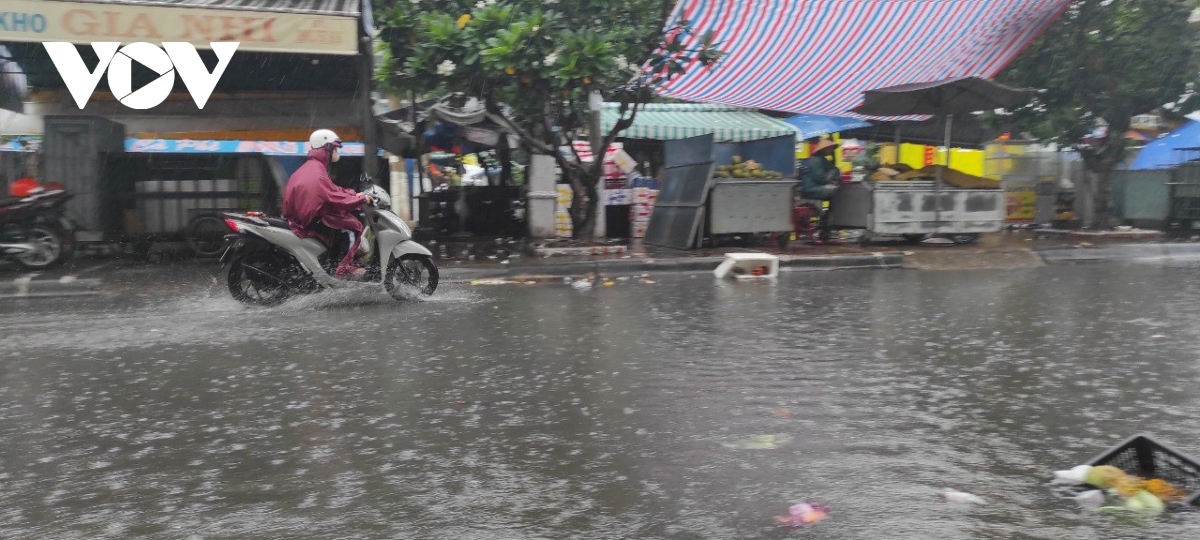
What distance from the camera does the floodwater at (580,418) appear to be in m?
3.36

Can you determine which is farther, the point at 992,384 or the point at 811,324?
the point at 811,324

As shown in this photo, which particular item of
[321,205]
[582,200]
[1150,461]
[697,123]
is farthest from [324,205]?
[697,123]

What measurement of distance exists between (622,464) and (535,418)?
885mm

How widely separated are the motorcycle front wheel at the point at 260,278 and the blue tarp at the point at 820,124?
50.2ft

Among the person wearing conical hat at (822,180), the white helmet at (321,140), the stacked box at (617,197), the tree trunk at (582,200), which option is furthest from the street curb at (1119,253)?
the white helmet at (321,140)

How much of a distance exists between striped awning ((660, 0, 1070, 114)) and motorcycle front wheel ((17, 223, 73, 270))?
8917 millimetres

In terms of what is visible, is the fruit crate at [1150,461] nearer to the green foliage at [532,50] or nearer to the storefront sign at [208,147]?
the green foliage at [532,50]

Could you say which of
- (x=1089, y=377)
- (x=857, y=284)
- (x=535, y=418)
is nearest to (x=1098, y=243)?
(x=857, y=284)

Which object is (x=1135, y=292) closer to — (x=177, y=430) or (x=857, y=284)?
(x=857, y=284)

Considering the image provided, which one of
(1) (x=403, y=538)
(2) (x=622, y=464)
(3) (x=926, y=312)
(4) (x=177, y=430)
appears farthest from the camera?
(3) (x=926, y=312)

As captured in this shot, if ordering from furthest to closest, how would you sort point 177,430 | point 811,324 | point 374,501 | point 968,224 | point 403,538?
point 968,224
point 811,324
point 177,430
point 374,501
point 403,538

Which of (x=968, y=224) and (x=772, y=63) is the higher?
(x=772, y=63)

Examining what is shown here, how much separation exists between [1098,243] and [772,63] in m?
6.07

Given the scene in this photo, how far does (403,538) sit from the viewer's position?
315 cm
